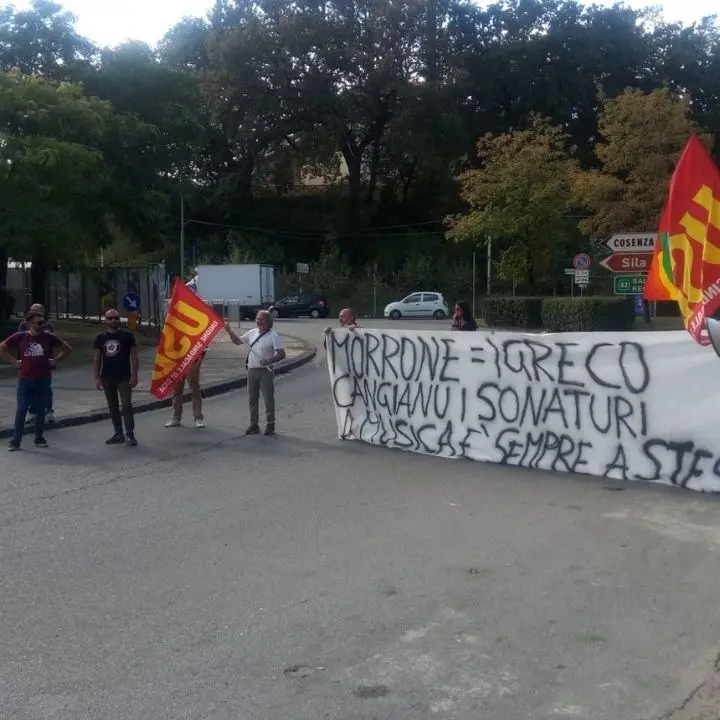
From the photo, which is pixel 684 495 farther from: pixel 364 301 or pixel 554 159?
pixel 364 301

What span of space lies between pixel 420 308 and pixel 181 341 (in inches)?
1580

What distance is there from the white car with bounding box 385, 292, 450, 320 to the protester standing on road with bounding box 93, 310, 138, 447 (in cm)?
4074

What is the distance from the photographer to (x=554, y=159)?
142 ft

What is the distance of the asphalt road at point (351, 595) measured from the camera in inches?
172

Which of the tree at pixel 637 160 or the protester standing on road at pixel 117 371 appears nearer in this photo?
the protester standing on road at pixel 117 371

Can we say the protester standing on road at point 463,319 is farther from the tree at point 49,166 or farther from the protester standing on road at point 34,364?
the tree at point 49,166

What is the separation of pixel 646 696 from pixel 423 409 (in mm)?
6337

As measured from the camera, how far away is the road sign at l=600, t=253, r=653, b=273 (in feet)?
41.9

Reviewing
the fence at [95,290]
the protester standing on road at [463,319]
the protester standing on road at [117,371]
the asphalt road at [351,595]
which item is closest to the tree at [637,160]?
the fence at [95,290]

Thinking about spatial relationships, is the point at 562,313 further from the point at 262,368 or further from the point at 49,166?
the point at 262,368

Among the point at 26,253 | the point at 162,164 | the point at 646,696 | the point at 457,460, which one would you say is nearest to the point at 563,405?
the point at 457,460

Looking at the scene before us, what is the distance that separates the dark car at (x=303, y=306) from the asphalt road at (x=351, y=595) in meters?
43.6

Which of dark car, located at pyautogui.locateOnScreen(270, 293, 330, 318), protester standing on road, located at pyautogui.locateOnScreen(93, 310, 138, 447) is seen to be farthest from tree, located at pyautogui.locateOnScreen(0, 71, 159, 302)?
dark car, located at pyautogui.locateOnScreen(270, 293, 330, 318)

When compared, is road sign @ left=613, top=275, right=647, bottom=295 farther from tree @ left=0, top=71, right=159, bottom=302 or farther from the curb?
tree @ left=0, top=71, right=159, bottom=302
